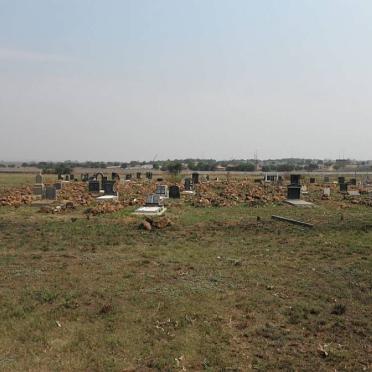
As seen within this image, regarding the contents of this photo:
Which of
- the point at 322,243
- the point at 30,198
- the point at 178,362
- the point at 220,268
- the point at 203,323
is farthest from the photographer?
the point at 30,198

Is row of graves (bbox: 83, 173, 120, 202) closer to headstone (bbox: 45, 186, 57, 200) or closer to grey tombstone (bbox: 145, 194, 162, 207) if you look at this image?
headstone (bbox: 45, 186, 57, 200)

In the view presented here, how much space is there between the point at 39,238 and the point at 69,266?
406 centimetres

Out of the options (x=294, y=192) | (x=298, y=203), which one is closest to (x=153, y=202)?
(x=298, y=203)

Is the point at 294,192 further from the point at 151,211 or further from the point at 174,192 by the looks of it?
the point at 151,211

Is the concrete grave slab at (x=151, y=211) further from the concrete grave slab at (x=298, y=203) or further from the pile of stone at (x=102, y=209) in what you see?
the concrete grave slab at (x=298, y=203)

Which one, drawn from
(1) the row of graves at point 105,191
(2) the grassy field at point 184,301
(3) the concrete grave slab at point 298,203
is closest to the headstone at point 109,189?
(1) the row of graves at point 105,191

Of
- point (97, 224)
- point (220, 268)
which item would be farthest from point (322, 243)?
point (97, 224)

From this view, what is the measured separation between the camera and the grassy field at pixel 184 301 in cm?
538

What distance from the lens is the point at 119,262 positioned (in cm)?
1031

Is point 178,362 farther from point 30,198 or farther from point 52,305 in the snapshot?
point 30,198

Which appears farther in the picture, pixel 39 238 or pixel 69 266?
pixel 39 238

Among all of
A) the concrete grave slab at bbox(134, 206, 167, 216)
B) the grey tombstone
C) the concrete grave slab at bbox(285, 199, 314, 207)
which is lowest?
the concrete grave slab at bbox(285, 199, 314, 207)

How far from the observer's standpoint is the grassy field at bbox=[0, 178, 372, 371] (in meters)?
5.38

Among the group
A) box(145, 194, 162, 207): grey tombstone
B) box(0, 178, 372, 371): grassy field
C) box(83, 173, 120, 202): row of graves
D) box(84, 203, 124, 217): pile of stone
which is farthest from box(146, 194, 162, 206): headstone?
box(0, 178, 372, 371): grassy field
